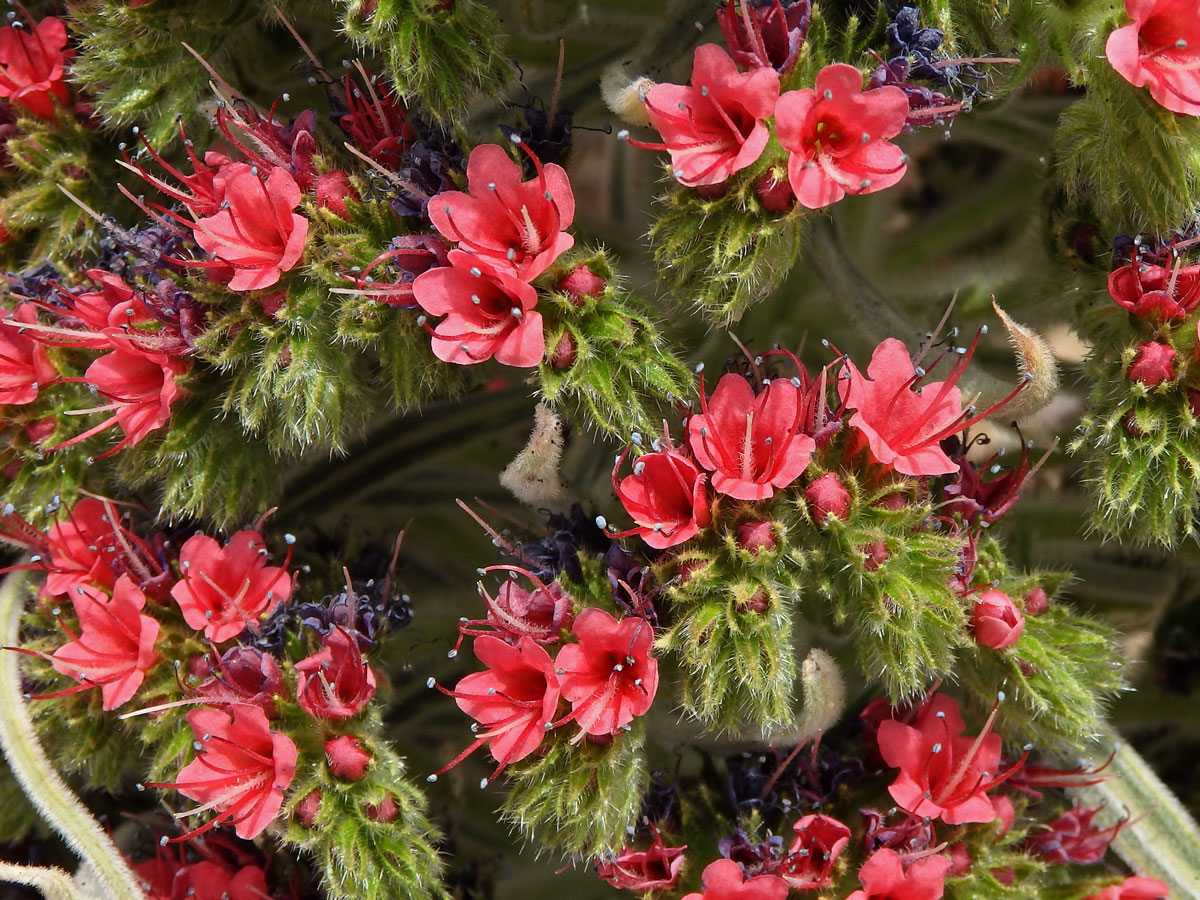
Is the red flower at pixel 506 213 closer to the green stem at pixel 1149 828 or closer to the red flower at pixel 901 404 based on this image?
the red flower at pixel 901 404

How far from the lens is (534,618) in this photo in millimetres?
1974

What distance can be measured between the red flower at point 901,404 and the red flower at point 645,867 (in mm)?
870

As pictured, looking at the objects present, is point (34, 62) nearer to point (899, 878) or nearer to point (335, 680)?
point (335, 680)

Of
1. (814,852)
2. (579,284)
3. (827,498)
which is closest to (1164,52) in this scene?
(827,498)

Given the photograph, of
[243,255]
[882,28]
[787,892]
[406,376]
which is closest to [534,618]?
[406,376]

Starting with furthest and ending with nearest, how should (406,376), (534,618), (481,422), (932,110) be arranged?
(481,422), (406,376), (534,618), (932,110)

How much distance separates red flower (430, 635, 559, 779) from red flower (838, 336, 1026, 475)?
72cm

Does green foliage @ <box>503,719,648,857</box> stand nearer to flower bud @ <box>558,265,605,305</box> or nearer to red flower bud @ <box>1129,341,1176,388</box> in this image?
flower bud @ <box>558,265,605,305</box>

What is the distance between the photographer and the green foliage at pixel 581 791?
6.46 ft

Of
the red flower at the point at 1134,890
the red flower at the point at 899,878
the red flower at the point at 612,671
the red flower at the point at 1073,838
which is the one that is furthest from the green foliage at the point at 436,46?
the red flower at the point at 1134,890

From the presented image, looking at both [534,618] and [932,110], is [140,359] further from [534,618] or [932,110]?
[932,110]

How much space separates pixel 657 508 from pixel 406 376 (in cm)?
58

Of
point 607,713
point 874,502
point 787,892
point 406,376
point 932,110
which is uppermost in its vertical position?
point 932,110

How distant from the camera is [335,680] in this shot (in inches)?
83.1
